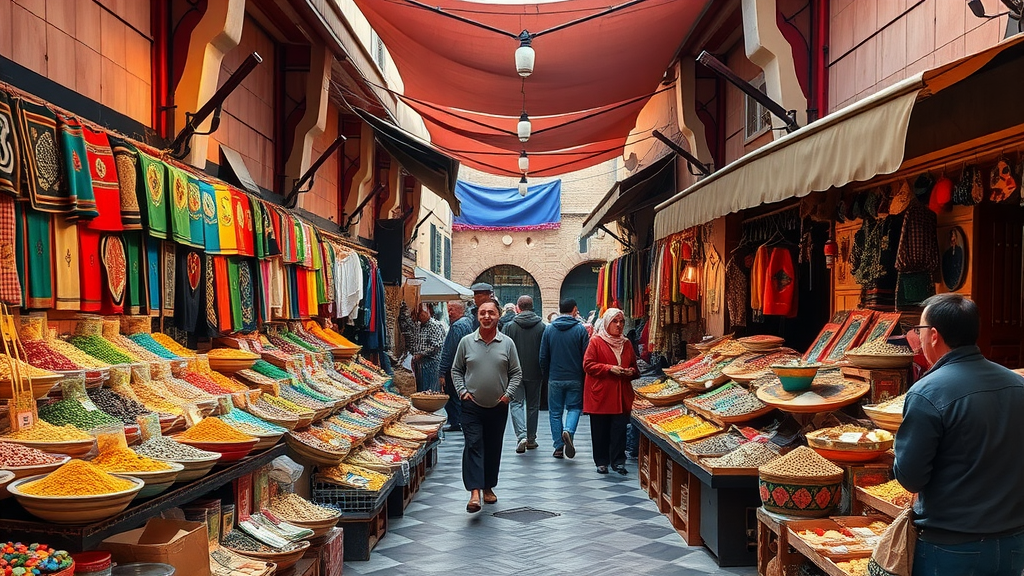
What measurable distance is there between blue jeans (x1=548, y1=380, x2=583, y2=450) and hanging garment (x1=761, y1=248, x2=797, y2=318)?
2945 mm

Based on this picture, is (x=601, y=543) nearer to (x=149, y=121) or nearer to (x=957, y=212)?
(x=957, y=212)

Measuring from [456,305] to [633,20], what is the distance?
4893mm

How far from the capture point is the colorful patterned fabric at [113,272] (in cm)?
385

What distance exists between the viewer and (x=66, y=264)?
3.54m

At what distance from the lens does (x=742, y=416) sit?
220 inches

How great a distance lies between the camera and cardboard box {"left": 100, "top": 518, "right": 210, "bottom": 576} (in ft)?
9.80

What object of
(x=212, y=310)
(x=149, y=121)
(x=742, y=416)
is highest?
(x=149, y=121)

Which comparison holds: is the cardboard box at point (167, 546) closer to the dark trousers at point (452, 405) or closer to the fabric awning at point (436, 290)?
the dark trousers at point (452, 405)

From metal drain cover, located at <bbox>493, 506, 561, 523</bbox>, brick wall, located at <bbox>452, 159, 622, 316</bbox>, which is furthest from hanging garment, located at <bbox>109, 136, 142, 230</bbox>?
brick wall, located at <bbox>452, 159, 622, 316</bbox>

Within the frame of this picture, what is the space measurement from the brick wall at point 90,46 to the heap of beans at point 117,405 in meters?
1.42

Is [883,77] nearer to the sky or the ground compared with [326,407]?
nearer to the sky

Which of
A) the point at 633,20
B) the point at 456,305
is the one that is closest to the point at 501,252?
the point at 456,305

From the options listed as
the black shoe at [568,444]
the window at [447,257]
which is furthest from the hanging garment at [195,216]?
the window at [447,257]

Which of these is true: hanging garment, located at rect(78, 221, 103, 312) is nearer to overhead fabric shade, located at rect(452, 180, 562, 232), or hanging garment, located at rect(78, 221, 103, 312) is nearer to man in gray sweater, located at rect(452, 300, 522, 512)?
man in gray sweater, located at rect(452, 300, 522, 512)
